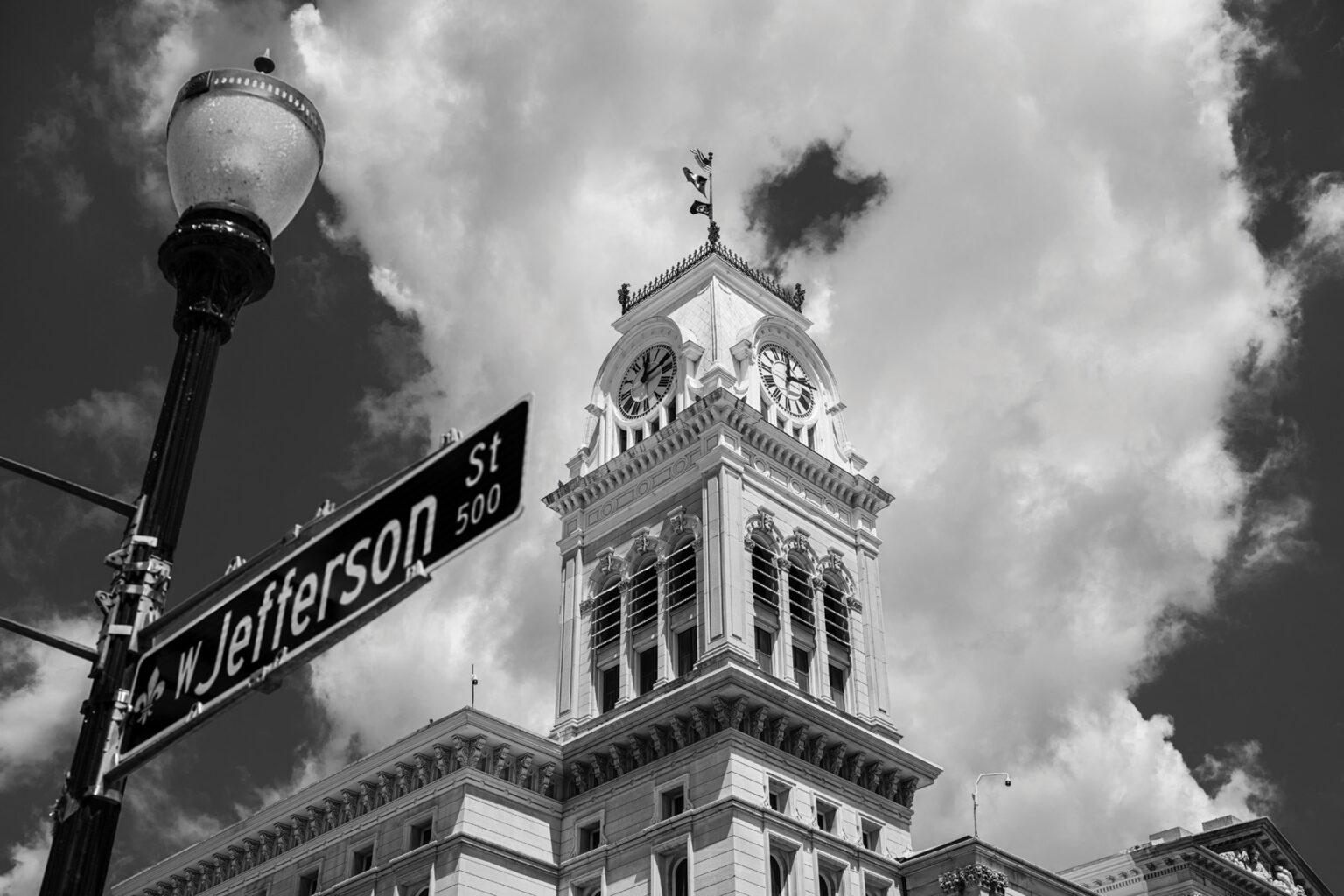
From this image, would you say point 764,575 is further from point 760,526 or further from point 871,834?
point 871,834

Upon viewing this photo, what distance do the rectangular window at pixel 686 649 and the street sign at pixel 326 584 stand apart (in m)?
43.1

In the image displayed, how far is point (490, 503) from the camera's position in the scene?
318 inches

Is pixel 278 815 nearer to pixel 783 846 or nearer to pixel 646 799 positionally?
pixel 646 799

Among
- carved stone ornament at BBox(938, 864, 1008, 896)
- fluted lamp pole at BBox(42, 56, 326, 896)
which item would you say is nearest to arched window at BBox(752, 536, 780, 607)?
carved stone ornament at BBox(938, 864, 1008, 896)

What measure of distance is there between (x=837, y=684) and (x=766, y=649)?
173 inches

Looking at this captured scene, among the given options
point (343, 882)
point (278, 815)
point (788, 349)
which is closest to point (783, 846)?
point (343, 882)

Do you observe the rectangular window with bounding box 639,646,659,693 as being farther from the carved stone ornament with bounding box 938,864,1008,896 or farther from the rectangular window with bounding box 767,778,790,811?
the carved stone ornament with bounding box 938,864,1008,896

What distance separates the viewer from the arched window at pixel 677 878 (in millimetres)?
45438

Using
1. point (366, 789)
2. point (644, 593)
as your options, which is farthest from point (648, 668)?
point (366, 789)

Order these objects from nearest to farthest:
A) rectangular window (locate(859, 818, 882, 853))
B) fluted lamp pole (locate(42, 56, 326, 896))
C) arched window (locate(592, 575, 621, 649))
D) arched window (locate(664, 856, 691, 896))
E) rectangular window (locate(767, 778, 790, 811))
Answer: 1. fluted lamp pole (locate(42, 56, 326, 896))
2. arched window (locate(664, 856, 691, 896))
3. rectangular window (locate(767, 778, 790, 811))
4. rectangular window (locate(859, 818, 882, 853))
5. arched window (locate(592, 575, 621, 649))

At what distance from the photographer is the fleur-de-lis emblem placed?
9.13 m

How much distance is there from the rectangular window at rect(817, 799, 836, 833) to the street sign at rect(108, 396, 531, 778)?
137ft

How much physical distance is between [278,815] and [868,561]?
26.0 metres

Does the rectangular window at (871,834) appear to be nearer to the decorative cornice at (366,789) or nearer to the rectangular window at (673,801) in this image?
the rectangular window at (673,801)
